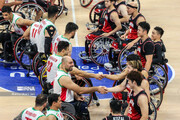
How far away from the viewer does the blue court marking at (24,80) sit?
10015mm

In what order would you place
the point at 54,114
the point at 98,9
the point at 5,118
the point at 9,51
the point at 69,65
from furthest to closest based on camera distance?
the point at 98,9 < the point at 9,51 < the point at 5,118 < the point at 69,65 < the point at 54,114

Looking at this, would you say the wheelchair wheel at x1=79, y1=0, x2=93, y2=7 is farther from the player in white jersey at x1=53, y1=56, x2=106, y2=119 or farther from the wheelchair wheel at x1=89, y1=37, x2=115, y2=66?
the player in white jersey at x1=53, y1=56, x2=106, y2=119

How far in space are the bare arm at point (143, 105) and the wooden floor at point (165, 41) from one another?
195 cm

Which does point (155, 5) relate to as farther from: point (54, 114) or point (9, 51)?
point (54, 114)

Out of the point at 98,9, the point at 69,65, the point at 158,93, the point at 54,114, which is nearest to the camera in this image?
the point at 54,114

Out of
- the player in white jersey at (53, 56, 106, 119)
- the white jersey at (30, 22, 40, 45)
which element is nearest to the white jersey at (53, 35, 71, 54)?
the white jersey at (30, 22, 40, 45)

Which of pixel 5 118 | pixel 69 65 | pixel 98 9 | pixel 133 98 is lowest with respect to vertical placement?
pixel 5 118

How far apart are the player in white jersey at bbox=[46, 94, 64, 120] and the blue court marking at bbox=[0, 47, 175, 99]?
2586 millimetres

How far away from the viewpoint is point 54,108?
7250mm

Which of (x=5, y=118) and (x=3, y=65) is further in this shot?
(x=3, y=65)

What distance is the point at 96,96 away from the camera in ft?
30.8

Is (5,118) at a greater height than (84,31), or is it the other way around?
(84,31)

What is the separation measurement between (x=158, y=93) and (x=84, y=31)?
412 cm

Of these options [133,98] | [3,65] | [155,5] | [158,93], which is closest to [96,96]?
[158,93]
